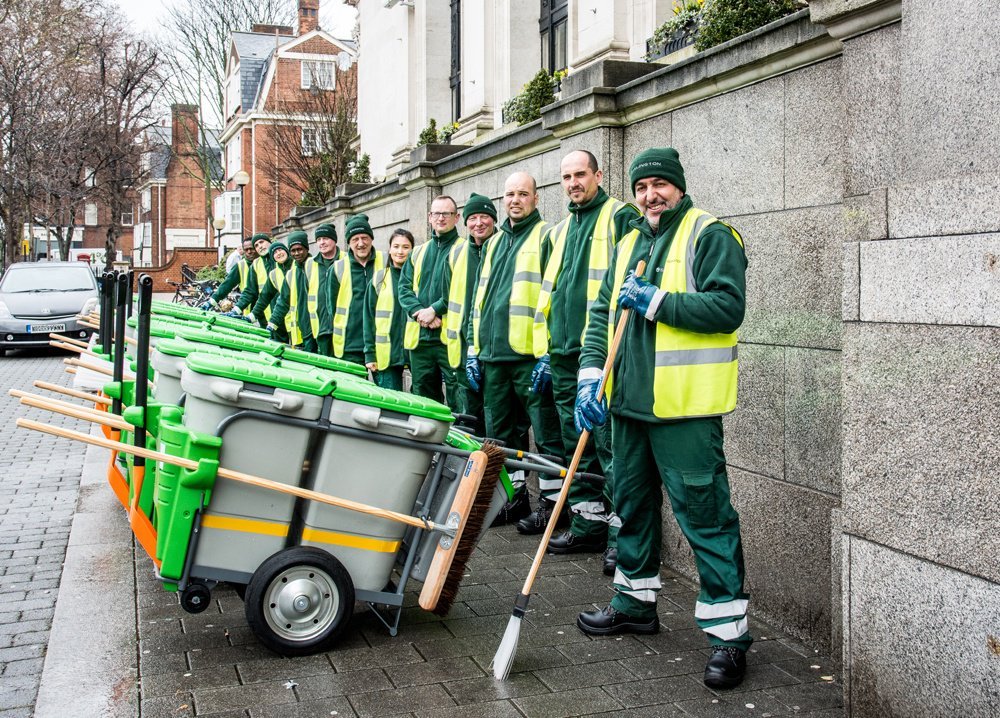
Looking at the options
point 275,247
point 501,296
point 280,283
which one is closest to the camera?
point 501,296

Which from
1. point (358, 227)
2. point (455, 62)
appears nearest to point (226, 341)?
point (358, 227)

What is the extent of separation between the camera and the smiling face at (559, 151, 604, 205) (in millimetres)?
6285

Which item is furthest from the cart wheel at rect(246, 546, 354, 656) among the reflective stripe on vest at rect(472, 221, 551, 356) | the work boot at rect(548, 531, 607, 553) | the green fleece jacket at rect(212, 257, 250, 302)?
the green fleece jacket at rect(212, 257, 250, 302)

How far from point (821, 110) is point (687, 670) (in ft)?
8.25

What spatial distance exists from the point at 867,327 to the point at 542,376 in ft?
9.96

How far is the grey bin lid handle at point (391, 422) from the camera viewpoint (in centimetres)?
464

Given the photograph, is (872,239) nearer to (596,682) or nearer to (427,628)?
(596,682)

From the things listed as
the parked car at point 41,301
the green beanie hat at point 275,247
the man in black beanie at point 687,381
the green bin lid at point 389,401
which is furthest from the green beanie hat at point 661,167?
the parked car at point 41,301

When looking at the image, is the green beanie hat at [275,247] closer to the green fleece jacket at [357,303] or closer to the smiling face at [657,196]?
the green fleece jacket at [357,303]

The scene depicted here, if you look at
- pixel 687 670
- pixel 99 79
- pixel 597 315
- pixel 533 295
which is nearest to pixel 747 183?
pixel 597 315

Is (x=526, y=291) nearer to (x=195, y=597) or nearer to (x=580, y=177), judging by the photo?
(x=580, y=177)

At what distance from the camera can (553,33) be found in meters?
12.6

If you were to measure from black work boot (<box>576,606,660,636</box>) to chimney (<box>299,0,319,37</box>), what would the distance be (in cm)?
5934

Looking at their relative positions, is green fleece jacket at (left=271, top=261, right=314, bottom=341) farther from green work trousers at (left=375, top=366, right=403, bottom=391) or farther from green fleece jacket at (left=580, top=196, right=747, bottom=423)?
green fleece jacket at (left=580, top=196, right=747, bottom=423)
